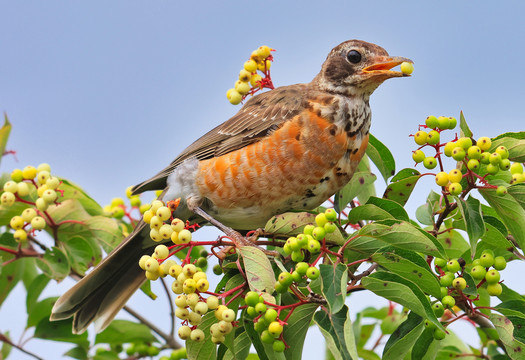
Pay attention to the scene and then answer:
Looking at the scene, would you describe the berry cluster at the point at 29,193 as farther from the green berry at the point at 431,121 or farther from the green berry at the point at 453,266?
the green berry at the point at 453,266

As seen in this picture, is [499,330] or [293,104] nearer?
[499,330]

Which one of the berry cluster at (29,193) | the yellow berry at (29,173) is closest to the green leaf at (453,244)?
the berry cluster at (29,193)

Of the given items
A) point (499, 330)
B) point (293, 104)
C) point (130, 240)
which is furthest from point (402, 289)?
point (130, 240)

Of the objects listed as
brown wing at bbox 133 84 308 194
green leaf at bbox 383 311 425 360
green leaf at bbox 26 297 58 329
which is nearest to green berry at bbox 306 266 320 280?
green leaf at bbox 383 311 425 360

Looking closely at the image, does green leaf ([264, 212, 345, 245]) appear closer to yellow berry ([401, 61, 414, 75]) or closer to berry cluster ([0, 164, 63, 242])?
yellow berry ([401, 61, 414, 75])

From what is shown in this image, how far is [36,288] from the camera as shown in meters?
4.05

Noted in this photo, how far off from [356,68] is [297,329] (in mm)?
1729

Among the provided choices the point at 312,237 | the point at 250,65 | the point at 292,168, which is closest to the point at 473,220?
the point at 312,237

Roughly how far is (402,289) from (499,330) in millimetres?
640

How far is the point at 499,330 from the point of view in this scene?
266cm

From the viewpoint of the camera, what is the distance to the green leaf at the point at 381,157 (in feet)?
10.6

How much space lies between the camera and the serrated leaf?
2609 millimetres

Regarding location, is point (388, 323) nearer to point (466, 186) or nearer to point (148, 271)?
point (466, 186)

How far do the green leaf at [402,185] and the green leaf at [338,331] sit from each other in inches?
32.2
